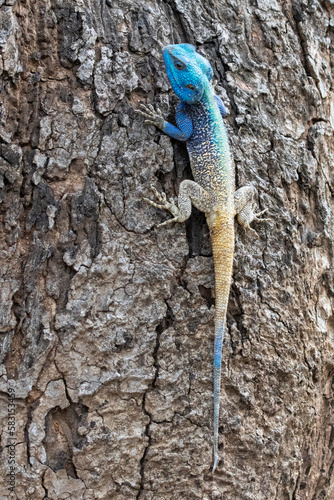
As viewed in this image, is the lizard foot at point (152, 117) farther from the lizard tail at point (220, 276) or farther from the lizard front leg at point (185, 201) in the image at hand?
the lizard tail at point (220, 276)

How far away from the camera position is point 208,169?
267 centimetres

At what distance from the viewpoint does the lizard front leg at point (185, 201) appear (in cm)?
254

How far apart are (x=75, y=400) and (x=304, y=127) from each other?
240 cm

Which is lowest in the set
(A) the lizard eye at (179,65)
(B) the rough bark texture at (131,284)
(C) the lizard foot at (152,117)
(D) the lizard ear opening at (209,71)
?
(B) the rough bark texture at (131,284)

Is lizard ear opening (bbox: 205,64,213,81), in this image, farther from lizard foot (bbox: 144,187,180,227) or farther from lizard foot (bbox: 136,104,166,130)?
lizard foot (bbox: 144,187,180,227)

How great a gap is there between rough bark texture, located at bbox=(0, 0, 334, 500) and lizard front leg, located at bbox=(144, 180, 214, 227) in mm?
74

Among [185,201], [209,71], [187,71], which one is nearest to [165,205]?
[185,201]

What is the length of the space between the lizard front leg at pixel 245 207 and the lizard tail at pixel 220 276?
13 cm

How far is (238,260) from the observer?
8.89ft

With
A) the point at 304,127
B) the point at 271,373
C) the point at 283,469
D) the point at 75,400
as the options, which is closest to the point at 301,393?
the point at 271,373

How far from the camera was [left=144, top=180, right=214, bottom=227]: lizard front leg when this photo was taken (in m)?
2.54

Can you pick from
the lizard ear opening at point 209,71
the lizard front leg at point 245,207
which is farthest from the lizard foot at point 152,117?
the lizard front leg at point 245,207

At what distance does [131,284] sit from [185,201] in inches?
23.3

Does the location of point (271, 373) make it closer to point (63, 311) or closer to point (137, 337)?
point (137, 337)
